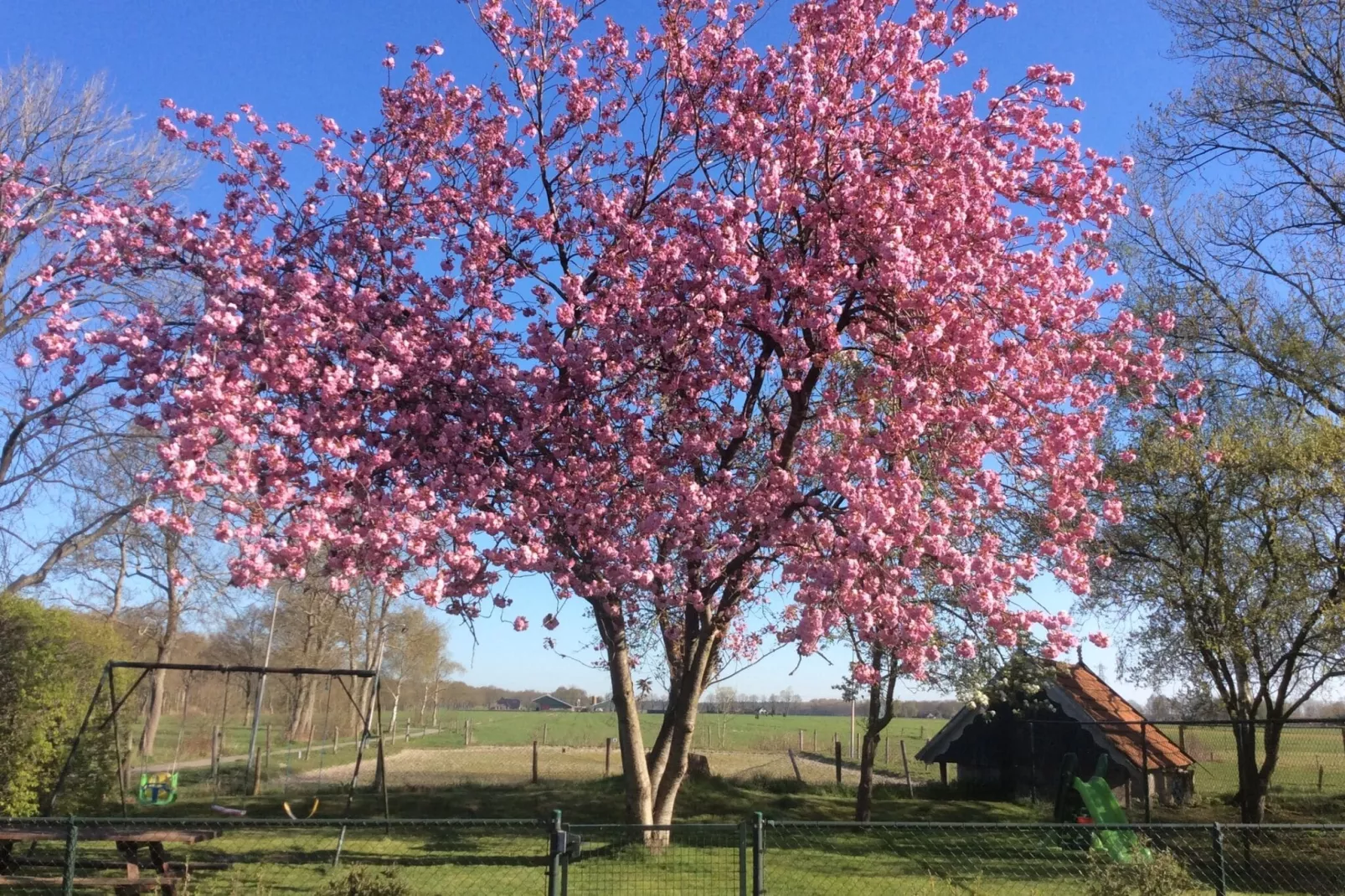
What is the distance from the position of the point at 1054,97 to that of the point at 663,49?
14.2ft

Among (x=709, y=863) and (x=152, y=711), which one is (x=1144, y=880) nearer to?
(x=709, y=863)

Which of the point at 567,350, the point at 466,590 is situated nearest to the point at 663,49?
the point at 567,350

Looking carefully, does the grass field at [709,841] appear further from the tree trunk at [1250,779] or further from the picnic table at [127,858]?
the tree trunk at [1250,779]

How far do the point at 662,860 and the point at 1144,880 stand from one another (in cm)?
624

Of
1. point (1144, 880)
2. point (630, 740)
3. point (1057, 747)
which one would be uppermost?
point (630, 740)

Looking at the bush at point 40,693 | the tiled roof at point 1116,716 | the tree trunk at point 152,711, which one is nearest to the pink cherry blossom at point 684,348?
the bush at point 40,693

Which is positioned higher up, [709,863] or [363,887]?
[363,887]

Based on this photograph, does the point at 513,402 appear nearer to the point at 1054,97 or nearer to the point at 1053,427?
the point at 1053,427

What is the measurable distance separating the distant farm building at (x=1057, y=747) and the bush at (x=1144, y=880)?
570 inches

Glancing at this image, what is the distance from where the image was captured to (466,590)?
9477 mm

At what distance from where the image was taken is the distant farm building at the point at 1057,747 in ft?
68.6

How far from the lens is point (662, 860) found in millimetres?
11266

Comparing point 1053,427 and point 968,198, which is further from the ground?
point 968,198

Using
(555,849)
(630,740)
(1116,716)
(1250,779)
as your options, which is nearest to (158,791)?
(630,740)
